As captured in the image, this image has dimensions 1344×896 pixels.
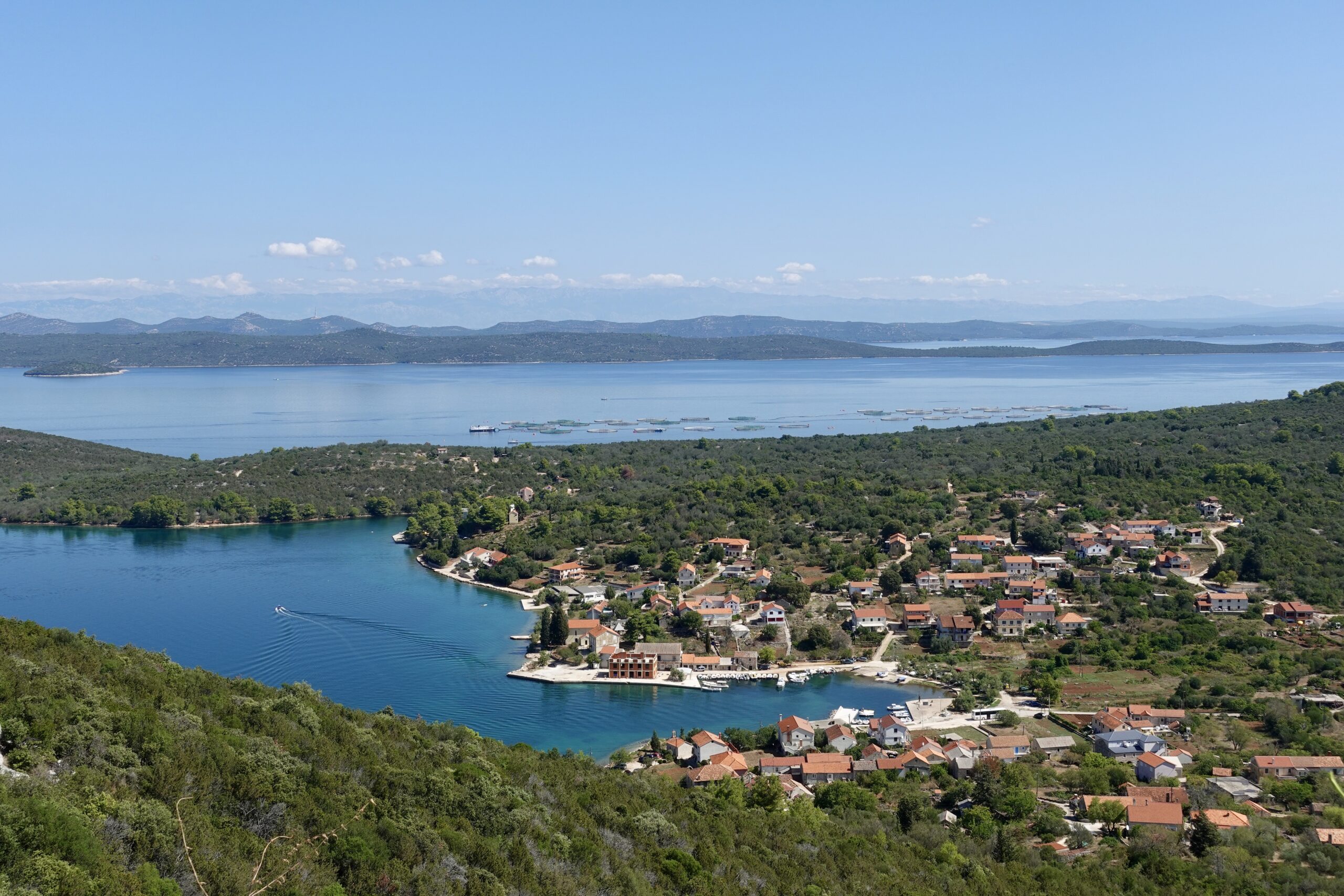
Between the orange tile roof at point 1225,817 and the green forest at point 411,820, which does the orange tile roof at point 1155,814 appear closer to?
the orange tile roof at point 1225,817

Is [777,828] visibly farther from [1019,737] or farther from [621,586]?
[621,586]

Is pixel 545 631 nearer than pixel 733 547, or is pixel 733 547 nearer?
pixel 545 631

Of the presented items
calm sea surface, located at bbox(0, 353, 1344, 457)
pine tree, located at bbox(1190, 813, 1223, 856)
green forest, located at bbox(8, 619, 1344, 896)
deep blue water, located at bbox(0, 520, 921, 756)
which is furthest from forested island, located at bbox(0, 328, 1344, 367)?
green forest, located at bbox(8, 619, 1344, 896)

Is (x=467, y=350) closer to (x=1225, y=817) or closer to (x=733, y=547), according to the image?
(x=733, y=547)

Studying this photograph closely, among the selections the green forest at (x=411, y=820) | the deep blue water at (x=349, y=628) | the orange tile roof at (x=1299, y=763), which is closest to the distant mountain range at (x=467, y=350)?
the deep blue water at (x=349, y=628)

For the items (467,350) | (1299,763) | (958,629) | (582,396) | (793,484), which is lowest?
(958,629)

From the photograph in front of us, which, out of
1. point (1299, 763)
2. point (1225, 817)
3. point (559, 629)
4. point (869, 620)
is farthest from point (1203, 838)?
point (559, 629)

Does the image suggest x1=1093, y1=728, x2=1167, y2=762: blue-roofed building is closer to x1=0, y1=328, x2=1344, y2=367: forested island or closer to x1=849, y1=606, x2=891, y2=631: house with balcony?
x1=849, y1=606, x2=891, y2=631: house with balcony

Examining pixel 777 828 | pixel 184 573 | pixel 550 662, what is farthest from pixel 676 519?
pixel 777 828
